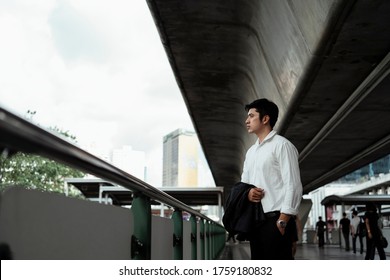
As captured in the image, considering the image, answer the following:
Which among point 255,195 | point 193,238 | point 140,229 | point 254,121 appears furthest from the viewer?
point 193,238

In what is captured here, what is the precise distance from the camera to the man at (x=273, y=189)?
2.80 metres

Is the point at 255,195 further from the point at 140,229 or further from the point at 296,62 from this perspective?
the point at 296,62

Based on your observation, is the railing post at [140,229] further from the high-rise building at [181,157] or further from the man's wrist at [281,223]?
the high-rise building at [181,157]

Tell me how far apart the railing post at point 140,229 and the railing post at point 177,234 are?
150 centimetres

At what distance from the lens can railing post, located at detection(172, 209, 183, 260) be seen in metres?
4.04

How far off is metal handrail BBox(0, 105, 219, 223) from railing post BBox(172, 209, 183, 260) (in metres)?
2.22

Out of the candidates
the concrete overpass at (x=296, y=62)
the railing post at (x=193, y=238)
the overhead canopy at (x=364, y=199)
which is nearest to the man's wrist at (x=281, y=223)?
the railing post at (x=193, y=238)

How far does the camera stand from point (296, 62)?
27.4 feet

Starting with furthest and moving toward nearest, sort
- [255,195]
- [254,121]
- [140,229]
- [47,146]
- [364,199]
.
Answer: [364,199] → [254,121] → [255,195] → [140,229] → [47,146]

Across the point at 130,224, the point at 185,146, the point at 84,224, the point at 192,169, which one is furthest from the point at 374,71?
the point at 185,146

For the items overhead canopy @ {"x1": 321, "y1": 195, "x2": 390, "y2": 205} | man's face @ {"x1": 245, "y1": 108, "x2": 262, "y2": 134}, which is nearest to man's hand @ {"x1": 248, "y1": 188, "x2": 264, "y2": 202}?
man's face @ {"x1": 245, "y1": 108, "x2": 262, "y2": 134}

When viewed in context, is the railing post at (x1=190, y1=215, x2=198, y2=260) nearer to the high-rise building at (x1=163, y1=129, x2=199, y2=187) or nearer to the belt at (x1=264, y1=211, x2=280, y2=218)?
the belt at (x1=264, y1=211, x2=280, y2=218)

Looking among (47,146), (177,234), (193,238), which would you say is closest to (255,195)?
(177,234)

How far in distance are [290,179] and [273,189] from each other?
0.52ft
